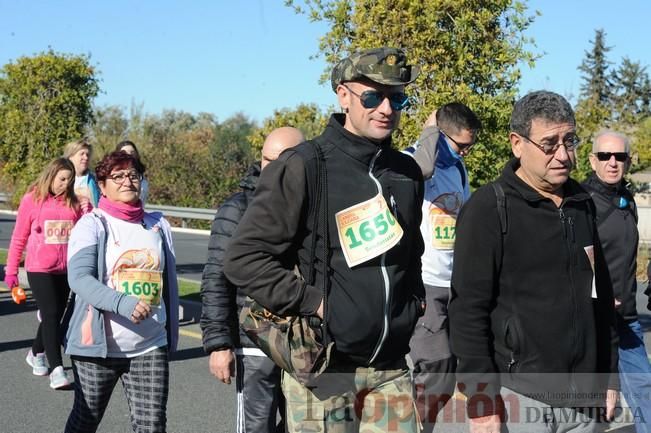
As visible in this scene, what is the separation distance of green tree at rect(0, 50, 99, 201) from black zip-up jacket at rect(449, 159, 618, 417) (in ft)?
40.7

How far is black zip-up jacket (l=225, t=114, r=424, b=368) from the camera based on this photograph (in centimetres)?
338

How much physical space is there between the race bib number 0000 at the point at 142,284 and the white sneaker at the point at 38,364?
3.39 metres

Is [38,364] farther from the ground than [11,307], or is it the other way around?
[11,307]

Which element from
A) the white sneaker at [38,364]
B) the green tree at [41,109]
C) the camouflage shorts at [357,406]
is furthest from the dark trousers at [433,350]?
the green tree at [41,109]

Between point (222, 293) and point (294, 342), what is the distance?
1166 millimetres

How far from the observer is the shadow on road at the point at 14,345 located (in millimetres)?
9091

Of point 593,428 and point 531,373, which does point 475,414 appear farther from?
point 593,428

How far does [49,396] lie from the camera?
287 inches

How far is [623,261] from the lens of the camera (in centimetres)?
530

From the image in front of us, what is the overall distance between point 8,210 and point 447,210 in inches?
1289

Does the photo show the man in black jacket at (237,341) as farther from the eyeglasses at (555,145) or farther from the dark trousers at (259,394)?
the eyeglasses at (555,145)

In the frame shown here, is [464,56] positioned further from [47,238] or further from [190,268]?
[190,268]

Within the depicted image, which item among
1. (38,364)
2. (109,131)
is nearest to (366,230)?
(38,364)

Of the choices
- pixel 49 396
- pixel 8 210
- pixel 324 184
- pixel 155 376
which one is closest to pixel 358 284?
pixel 324 184
